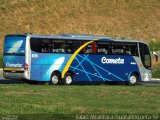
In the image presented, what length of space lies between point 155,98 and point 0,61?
31.0m

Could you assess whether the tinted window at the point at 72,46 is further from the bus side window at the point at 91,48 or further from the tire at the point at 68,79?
the tire at the point at 68,79

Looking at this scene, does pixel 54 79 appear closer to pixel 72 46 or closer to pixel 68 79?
pixel 68 79

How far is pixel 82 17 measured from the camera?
59844 mm

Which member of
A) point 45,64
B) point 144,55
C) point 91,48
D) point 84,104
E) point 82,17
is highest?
point 82,17

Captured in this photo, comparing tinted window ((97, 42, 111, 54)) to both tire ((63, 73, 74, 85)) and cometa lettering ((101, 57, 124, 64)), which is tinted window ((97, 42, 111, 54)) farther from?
tire ((63, 73, 74, 85))

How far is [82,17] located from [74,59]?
2610 cm

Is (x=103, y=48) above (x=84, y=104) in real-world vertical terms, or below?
above

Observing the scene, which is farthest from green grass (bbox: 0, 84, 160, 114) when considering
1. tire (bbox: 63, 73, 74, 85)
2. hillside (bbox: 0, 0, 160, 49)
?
hillside (bbox: 0, 0, 160, 49)

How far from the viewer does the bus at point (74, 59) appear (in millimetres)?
32406

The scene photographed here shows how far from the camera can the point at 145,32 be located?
196 feet

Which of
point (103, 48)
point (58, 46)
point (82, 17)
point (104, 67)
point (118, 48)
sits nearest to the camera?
point (58, 46)

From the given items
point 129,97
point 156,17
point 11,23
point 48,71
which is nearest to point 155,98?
point 129,97

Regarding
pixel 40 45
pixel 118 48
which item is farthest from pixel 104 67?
pixel 40 45

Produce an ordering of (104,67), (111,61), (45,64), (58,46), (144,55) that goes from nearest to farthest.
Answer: (45,64)
(58,46)
(104,67)
(111,61)
(144,55)
